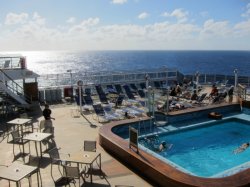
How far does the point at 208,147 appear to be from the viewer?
32.9 ft

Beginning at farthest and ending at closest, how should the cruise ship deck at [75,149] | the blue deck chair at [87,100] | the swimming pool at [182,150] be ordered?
the blue deck chair at [87,100], the cruise ship deck at [75,149], the swimming pool at [182,150]

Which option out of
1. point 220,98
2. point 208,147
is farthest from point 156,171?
point 220,98

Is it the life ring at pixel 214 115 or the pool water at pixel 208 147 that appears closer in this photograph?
the pool water at pixel 208 147

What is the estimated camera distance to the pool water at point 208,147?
847 cm

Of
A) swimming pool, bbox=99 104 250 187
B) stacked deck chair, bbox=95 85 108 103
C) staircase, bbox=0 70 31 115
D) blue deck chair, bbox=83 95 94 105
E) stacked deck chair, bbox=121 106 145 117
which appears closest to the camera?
swimming pool, bbox=99 104 250 187

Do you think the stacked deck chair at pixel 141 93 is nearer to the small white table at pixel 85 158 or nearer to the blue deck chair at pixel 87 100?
the blue deck chair at pixel 87 100

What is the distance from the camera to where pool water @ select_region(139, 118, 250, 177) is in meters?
8.47

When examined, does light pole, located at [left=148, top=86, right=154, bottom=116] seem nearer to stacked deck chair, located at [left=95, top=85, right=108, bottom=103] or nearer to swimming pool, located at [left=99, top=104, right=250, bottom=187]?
swimming pool, located at [left=99, top=104, right=250, bottom=187]

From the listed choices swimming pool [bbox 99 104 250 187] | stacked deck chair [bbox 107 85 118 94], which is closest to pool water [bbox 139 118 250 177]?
swimming pool [bbox 99 104 250 187]

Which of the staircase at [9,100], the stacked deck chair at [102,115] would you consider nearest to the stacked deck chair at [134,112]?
the stacked deck chair at [102,115]

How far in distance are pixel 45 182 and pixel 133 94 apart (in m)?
10.3

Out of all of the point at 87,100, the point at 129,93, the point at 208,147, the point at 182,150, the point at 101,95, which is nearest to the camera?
the point at 182,150

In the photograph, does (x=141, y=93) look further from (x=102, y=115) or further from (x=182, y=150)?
(x=182, y=150)

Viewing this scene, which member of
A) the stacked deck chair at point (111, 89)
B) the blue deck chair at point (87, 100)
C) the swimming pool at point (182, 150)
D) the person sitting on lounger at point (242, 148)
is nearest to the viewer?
the swimming pool at point (182, 150)
